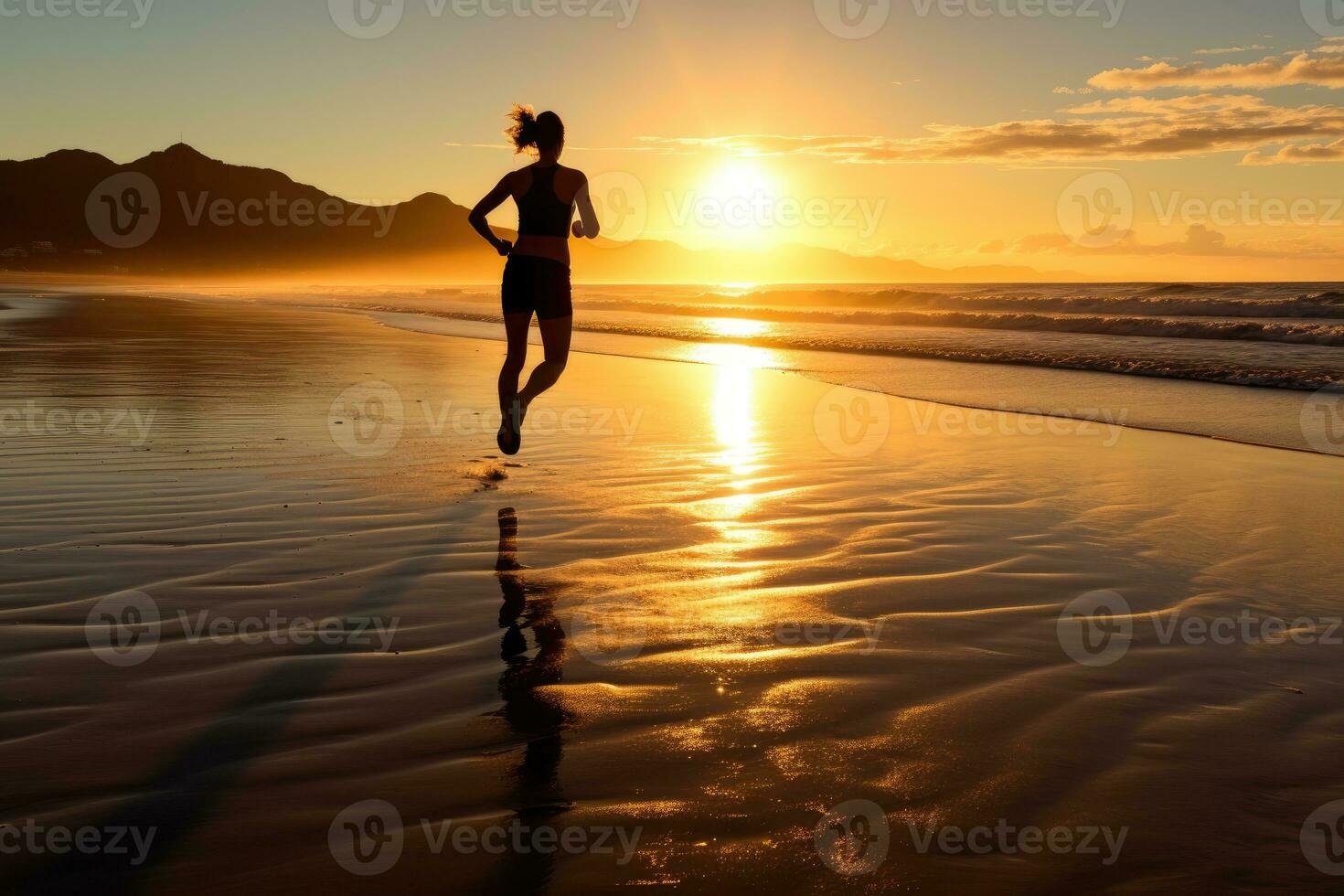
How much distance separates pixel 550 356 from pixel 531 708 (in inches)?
169

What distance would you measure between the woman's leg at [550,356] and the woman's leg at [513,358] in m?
0.11

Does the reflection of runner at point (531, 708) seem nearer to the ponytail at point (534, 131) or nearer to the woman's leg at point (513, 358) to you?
the woman's leg at point (513, 358)

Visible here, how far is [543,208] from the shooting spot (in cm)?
639

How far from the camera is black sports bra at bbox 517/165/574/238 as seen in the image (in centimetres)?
639

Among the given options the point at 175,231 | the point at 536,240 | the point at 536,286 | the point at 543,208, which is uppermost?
the point at 175,231

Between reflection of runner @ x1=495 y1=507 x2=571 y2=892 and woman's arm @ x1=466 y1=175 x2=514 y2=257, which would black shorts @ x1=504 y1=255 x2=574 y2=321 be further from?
reflection of runner @ x1=495 y1=507 x2=571 y2=892

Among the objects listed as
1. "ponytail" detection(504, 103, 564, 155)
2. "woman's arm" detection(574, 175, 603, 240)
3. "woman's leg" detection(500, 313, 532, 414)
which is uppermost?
"ponytail" detection(504, 103, 564, 155)

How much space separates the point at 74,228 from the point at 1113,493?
7624 inches

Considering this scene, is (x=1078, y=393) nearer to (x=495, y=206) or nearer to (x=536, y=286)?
(x=536, y=286)

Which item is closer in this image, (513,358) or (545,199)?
(545,199)

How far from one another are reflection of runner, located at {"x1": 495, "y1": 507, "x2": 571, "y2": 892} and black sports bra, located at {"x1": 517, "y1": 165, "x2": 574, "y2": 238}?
298 centimetres

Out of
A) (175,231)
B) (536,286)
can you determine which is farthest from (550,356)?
(175,231)

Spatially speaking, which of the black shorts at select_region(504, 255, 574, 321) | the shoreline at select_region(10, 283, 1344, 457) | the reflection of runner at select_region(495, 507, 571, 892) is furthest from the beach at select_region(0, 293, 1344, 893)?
the shoreline at select_region(10, 283, 1344, 457)

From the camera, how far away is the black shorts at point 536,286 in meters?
6.46
